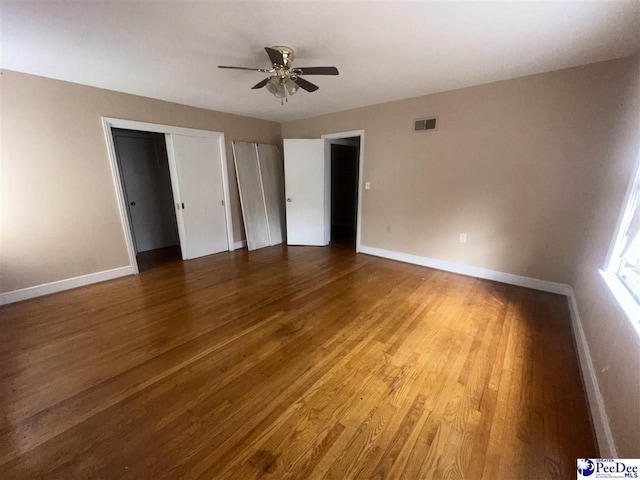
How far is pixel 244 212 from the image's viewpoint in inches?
187

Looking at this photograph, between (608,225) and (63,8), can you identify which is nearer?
(63,8)

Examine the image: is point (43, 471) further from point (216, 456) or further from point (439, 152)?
point (439, 152)

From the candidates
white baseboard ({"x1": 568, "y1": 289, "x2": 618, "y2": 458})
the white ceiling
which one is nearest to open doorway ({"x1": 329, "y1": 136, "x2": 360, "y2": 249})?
the white ceiling

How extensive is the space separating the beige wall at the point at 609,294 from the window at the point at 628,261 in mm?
61

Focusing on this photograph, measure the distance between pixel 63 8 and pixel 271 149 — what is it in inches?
138

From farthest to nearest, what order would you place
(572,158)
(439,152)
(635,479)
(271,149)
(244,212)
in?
1. (271,149)
2. (244,212)
3. (439,152)
4. (572,158)
5. (635,479)

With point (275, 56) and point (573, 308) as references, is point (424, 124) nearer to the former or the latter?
point (275, 56)

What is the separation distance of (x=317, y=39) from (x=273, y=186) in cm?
330

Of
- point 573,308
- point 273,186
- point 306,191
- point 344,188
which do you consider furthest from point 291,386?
point 344,188

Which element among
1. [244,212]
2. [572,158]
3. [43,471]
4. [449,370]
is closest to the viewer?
[43,471]

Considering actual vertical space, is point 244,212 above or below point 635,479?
above

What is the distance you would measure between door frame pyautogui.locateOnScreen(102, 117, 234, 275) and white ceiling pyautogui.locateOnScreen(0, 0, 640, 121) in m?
0.48

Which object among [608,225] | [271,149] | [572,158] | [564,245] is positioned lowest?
[564,245]

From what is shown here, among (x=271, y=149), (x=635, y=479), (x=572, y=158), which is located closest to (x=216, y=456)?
(x=635, y=479)
